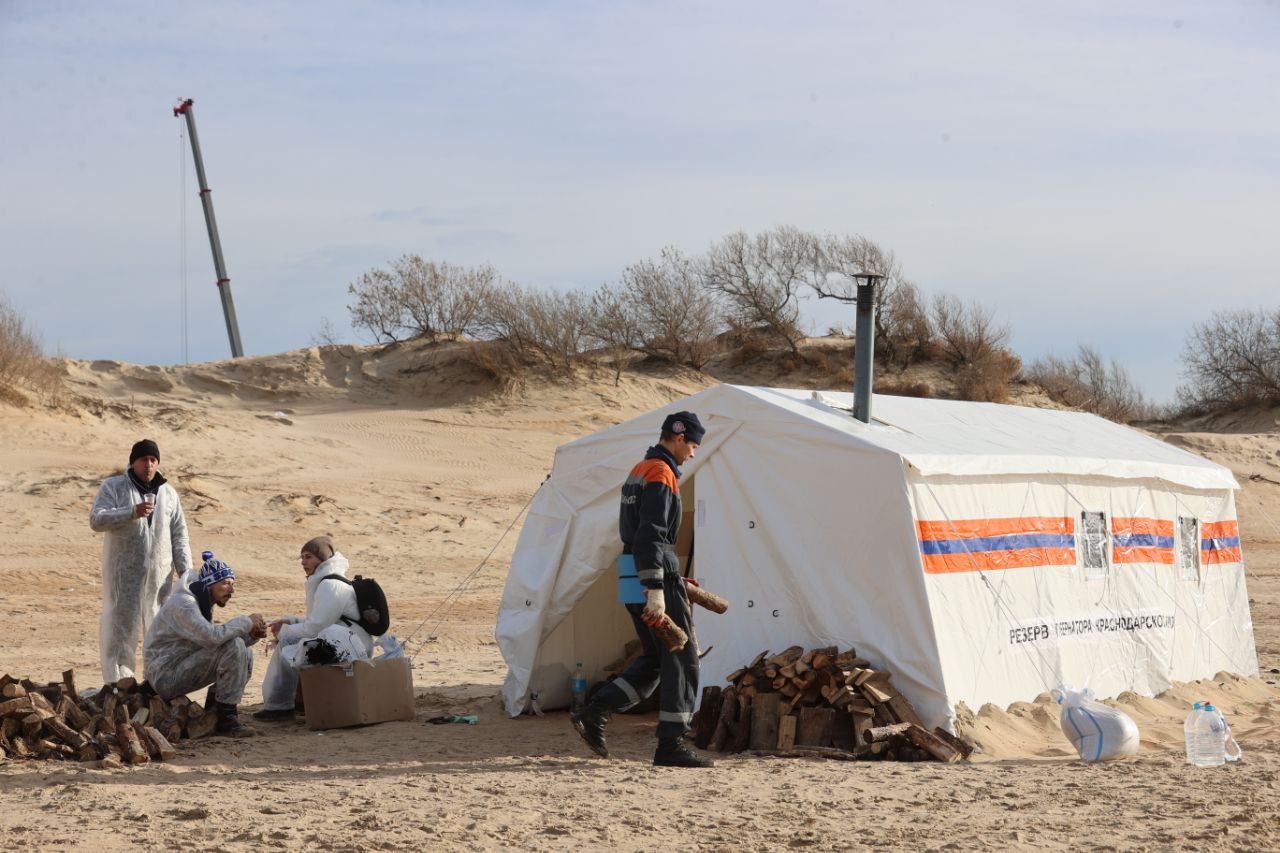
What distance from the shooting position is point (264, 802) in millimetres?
6086

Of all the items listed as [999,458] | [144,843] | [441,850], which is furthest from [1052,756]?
[144,843]

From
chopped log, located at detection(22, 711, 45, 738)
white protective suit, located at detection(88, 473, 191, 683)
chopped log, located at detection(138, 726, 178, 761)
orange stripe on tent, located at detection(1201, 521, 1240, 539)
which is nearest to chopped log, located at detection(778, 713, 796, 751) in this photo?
chopped log, located at detection(138, 726, 178, 761)

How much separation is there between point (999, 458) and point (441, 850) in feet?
15.3

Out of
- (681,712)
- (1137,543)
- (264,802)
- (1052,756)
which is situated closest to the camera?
(264,802)

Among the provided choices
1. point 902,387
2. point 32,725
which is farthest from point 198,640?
point 902,387

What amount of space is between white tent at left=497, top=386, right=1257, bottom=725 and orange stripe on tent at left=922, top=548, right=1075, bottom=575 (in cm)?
1

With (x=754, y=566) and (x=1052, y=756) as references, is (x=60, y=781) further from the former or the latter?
(x=1052, y=756)

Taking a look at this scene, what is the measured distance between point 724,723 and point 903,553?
1.38 meters

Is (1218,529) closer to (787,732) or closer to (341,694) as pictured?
(787,732)

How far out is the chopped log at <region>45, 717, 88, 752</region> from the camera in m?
6.98

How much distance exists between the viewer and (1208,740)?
7215 mm

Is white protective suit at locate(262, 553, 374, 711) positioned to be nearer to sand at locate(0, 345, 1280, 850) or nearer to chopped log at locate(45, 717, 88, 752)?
sand at locate(0, 345, 1280, 850)

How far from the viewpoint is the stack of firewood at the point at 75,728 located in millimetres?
6945

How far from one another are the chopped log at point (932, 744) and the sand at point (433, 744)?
15 cm
